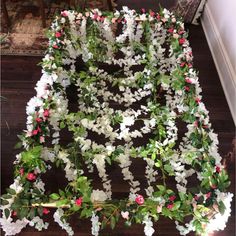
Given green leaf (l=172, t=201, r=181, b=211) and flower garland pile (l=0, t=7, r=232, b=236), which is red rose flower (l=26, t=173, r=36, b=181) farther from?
green leaf (l=172, t=201, r=181, b=211)

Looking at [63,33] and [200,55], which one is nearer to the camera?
[63,33]

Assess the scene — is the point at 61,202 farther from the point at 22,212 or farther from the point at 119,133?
the point at 119,133

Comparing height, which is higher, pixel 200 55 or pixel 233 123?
pixel 200 55

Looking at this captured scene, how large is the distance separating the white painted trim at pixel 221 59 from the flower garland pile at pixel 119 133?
472 millimetres

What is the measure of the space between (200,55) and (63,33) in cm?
133

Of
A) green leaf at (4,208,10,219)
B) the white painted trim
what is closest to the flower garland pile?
green leaf at (4,208,10,219)

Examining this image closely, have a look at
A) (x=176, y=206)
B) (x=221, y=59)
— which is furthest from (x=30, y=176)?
(x=221, y=59)

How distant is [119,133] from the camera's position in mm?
2256

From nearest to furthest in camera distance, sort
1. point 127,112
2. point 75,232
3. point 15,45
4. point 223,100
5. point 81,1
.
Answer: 1. point 75,232
2. point 127,112
3. point 223,100
4. point 15,45
5. point 81,1

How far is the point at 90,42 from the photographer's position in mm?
2436

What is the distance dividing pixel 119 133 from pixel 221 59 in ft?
3.96

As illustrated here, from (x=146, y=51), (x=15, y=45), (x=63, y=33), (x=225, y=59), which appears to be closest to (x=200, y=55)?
(x=225, y=59)

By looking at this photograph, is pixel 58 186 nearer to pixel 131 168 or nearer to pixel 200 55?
pixel 131 168

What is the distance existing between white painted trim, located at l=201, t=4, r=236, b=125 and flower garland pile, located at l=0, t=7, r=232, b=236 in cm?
47
